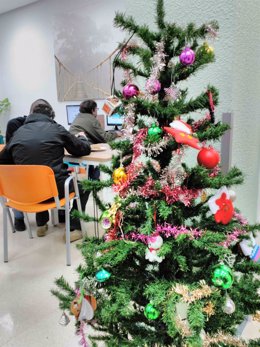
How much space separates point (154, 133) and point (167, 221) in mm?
219

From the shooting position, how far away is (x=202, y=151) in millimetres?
699

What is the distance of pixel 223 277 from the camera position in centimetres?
67

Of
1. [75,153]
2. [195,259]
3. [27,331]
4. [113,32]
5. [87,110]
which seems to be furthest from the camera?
[113,32]

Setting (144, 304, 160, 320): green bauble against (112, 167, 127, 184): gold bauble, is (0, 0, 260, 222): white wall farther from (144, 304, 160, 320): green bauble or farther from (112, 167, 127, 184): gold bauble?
(144, 304, 160, 320): green bauble

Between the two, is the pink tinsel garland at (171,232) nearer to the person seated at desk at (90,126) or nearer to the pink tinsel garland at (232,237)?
the pink tinsel garland at (232,237)

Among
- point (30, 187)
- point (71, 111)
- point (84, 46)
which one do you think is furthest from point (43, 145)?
point (84, 46)

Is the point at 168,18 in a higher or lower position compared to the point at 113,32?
lower

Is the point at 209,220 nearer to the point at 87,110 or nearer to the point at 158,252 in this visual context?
the point at 158,252

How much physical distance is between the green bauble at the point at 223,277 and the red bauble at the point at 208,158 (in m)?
0.23

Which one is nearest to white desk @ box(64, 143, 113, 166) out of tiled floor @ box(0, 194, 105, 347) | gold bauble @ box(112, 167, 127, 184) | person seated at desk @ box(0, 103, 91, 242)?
person seated at desk @ box(0, 103, 91, 242)

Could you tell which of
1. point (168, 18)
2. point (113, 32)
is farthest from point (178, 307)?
point (113, 32)

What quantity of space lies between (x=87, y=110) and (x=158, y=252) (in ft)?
9.16

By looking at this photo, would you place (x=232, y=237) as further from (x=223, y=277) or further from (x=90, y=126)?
(x=90, y=126)

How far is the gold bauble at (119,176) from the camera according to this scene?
748mm
